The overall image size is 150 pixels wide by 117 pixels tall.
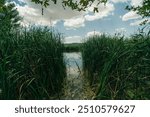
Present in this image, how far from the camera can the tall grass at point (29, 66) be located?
426 centimetres

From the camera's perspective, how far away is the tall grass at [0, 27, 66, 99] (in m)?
4.26

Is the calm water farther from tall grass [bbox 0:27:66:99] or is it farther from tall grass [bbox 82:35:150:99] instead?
tall grass [bbox 82:35:150:99]

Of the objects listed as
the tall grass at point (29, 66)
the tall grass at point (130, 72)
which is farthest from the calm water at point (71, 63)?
the tall grass at point (130, 72)

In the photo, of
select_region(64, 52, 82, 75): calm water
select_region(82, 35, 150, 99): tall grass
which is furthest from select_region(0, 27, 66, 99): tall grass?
select_region(82, 35, 150, 99): tall grass

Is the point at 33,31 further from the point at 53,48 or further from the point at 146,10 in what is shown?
the point at 146,10

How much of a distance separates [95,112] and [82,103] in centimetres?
21

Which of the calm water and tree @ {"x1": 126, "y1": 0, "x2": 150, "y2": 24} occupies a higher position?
tree @ {"x1": 126, "y1": 0, "x2": 150, "y2": 24}

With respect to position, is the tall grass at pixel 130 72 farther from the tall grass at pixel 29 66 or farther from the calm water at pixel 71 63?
the tall grass at pixel 29 66

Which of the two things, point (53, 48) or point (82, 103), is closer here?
point (82, 103)

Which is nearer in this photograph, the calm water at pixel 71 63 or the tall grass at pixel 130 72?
the tall grass at pixel 130 72

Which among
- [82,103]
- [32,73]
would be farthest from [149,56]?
[32,73]

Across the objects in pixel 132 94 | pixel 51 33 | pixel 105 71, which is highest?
pixel 51 33

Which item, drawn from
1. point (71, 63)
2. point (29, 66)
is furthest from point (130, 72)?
point (71, 63)

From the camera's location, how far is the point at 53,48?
5785 millimetres
